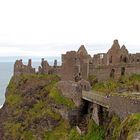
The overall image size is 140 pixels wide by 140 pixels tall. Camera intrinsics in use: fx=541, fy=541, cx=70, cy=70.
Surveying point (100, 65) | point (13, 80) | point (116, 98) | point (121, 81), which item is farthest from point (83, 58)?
point (116, 98)

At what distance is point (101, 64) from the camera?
96.6 metres

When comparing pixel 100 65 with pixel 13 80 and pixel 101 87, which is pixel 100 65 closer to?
pixel 101 87

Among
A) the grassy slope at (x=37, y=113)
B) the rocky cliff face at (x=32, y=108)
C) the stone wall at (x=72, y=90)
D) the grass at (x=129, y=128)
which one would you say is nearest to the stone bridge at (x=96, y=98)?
the stone wall at (x=72, y=90)

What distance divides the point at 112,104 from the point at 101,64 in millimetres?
33082

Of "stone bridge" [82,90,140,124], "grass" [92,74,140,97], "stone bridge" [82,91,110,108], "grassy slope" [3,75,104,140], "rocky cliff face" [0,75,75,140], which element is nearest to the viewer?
"stone bridge" [82,90,140,124]

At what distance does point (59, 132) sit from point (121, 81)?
1414 centimetres

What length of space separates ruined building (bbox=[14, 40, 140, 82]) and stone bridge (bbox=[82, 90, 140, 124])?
1178cm

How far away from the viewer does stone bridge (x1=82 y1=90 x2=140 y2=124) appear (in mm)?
56062

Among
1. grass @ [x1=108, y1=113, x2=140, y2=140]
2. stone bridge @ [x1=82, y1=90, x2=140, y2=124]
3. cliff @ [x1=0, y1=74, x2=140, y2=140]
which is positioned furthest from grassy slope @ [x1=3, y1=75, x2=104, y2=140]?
grass @ [x1=108, y1=113, x2=140, y2=140]

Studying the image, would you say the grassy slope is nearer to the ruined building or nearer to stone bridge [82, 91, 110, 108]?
stone bridge [82, 91, 110, 108]

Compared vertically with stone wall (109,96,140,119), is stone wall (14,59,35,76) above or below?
above

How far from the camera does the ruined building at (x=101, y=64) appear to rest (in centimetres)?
9131

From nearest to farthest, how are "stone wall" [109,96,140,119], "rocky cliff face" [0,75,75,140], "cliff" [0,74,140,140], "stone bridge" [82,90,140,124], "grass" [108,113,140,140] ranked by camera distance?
"grass" [108,113,140,140] < "stone wall" [109,96,140,119] < "stone bridge" [82,90,140,124] < "cliff" [0,74,140,140] < "rocky cliff face" [0,75,75,140]

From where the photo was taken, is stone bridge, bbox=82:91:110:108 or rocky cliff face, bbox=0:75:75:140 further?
rocky cliff face, bbox=0:75:75:140
